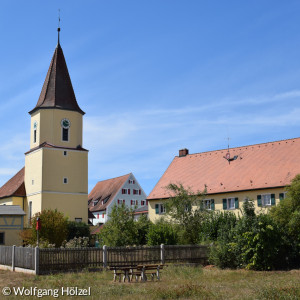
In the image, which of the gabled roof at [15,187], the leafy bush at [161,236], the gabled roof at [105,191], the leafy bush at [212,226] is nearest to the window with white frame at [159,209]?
the leafy bush at [161,236]

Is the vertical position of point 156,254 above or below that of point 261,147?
below

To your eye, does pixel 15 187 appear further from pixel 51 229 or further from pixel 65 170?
pixel 51 229

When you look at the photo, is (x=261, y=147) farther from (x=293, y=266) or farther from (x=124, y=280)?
(x=124, y=280)

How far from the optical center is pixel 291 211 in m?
28.7

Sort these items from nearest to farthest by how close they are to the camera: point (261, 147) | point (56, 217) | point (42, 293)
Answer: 1. point (42, 293)
2. point (56, 217)
3. point (261, 147)

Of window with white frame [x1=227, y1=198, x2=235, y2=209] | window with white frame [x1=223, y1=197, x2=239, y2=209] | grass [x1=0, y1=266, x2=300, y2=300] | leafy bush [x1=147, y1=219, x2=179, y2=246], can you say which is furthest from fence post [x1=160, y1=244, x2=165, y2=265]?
window with white frame [x1=227, y1=198, x2=235, y2=209]

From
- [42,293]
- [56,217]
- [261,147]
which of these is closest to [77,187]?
[56,217]

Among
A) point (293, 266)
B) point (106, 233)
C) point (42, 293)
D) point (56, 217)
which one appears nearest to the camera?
point (42, 293)

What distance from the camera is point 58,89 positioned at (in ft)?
203

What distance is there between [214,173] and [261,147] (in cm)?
518

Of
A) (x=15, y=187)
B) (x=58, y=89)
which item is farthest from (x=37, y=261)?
(x=15, y=187)

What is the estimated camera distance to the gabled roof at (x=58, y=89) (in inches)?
2403

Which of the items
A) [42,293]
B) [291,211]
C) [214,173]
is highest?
[214,173]

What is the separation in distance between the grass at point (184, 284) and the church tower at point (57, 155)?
110 feet
